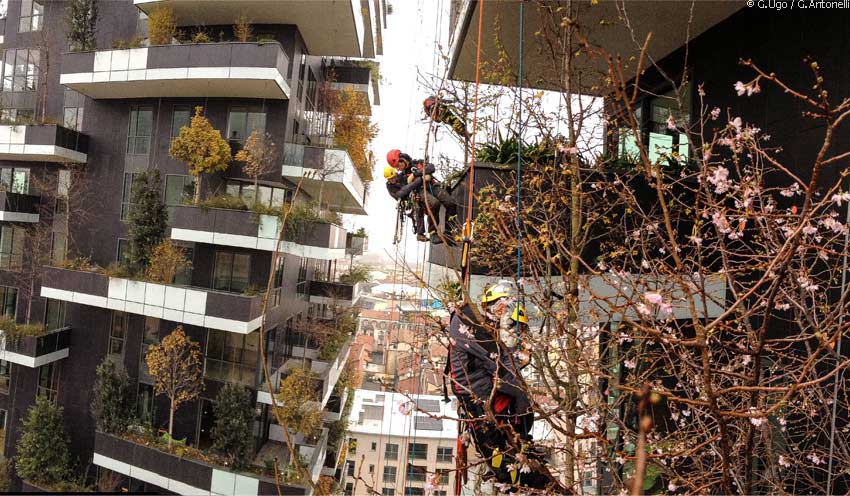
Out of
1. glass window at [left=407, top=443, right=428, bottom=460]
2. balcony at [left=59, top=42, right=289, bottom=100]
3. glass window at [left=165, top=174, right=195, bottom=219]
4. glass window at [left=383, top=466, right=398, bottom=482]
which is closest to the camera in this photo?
glass window at [left=407, top=443, right=428, bottom=460]

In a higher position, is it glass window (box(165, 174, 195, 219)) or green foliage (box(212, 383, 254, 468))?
glass window (box(165, 174, 195, 219))

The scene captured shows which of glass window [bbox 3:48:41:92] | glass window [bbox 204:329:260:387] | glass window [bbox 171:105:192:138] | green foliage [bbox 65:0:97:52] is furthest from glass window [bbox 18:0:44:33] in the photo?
glass window [bbox 204:329:260:387]

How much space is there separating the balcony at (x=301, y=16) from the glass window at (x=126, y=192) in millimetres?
1068

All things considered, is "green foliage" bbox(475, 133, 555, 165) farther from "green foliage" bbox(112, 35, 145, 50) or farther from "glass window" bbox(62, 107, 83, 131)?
"glass window" bbox(62, 107, 83, 131)

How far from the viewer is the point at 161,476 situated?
3.20 metres

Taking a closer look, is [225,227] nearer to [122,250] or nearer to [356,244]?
[122,250]

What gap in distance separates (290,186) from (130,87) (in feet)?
4.02

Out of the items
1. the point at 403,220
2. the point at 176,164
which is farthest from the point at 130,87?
the point at 403,220

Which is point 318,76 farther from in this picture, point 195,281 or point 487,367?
point 487,367

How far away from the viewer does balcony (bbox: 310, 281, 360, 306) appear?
389 centimetres

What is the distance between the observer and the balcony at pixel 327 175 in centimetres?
322

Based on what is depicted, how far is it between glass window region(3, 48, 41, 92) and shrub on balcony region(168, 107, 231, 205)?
1241mm

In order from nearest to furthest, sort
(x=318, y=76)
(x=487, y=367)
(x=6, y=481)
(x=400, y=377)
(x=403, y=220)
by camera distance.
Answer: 1. (x=487, y=367)
2. (x=403, y=220)
3. (x=400, y=377)
4. (x=6, y=481)
5. (x=318, y=76)

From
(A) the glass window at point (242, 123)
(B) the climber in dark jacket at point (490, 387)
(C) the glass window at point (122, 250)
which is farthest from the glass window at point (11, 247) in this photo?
(B) the climber in dark jacket at point (490, 387)
